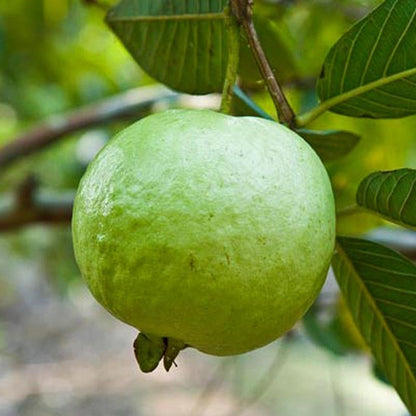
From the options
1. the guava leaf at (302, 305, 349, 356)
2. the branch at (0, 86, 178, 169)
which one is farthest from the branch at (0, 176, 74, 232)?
the guava leaf at (302, 305, 349, 356)

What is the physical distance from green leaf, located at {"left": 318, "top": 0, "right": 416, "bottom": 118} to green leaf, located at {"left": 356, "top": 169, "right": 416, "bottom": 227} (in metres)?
0.08

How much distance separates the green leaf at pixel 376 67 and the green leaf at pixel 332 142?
6 cm

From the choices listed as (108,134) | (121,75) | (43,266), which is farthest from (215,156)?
(43,266)

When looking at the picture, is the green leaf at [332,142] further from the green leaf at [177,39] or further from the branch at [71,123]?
the branch at [71,123]

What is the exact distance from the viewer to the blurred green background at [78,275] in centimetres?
208

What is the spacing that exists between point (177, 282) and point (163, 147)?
129 mm

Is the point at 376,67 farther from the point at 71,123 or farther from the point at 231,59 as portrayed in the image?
the point at 71,123

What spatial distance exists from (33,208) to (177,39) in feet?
3.15

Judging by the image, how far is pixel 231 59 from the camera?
0.85 m

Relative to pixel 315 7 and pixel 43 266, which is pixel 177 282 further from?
pixel 43 266

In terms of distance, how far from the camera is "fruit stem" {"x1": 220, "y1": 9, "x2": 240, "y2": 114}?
0.84 meters

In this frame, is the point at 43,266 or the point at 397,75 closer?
the point at 397,75

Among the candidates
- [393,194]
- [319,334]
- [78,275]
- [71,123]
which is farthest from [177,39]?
[78,275]

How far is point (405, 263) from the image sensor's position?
0.89 meters
